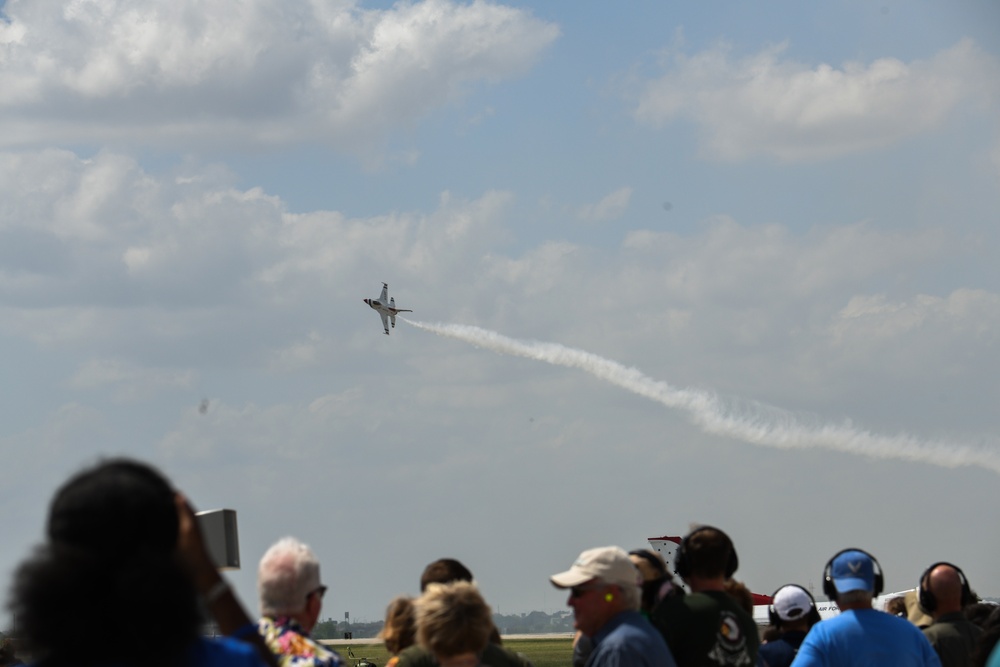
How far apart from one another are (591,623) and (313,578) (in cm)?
176

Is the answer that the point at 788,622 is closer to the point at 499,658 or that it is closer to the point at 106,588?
the point at 499,658

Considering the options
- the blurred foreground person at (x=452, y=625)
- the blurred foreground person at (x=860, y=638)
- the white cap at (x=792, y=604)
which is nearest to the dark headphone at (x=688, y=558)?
the blurred foreground person at (x=860, y=638)

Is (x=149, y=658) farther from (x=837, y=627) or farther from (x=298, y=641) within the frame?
(x=837, y=627)

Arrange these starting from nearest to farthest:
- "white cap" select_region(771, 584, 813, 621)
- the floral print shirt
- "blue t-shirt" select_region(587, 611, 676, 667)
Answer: the floral print shirt
"blue t-shirt" select_region(587, 611, 676, 667)
"white cap" select_region(771, 584, 813, 621)

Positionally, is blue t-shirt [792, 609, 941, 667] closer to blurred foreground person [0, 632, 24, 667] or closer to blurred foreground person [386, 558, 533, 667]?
blurred foreground person [386, 558, 533, 667]

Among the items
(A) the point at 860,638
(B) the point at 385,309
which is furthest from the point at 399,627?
(B) the point at 385,309

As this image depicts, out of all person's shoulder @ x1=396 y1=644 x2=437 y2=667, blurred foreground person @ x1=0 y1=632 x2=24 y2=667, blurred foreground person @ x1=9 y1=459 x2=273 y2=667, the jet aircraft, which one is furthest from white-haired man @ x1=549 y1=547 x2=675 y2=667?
the jet aircraft

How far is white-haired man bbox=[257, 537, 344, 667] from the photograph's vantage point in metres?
5.02

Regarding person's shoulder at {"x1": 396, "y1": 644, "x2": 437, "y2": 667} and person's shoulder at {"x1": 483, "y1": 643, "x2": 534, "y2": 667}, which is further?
person's shoulder at {"x1": 483, "y1": 643, "x2": 534, "y2": 667}

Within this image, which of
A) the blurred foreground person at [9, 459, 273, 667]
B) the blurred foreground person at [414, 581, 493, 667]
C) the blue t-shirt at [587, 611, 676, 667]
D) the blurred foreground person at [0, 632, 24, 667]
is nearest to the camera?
the blurred foreground person at [9, 459, 273, 667]

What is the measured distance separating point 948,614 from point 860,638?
1996 millimetres

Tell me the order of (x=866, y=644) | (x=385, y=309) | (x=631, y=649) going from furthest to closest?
1. (x=385, y=309)
2. (x=866, y=644)
3. (x=631, y=649)

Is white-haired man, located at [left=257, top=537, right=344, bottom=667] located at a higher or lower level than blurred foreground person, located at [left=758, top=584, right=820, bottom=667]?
higher

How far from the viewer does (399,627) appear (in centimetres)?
730
